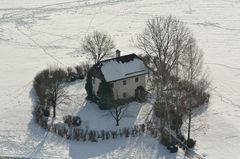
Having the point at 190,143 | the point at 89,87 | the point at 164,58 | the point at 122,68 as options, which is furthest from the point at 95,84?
the point at 190,143

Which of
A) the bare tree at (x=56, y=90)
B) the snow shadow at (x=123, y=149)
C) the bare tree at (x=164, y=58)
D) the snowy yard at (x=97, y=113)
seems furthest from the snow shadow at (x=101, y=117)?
the snow shadow at (x=123, y=149)

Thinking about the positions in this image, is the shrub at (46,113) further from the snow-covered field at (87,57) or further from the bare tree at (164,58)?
the bare tree at (164,58)

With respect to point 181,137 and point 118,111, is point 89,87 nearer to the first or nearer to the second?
point 118,111

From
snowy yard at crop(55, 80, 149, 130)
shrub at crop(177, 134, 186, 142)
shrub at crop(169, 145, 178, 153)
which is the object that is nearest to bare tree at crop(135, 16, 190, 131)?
snowy yard at crop(55, 80, 149, 130)

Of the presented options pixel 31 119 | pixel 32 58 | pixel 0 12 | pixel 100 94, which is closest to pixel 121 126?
pixel 100 94

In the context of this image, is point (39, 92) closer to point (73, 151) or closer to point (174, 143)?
point (73, 151)
